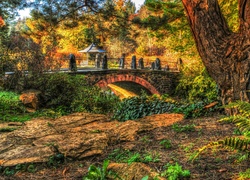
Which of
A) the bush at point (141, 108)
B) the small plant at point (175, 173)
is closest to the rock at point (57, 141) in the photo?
the small plant at point (175, 173)

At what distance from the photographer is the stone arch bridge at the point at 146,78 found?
16.2 metres

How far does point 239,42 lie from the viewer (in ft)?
14.8

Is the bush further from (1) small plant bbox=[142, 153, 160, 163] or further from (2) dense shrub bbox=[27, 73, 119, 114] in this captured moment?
(1) small plant bbox=[142, 153, 160, 163]

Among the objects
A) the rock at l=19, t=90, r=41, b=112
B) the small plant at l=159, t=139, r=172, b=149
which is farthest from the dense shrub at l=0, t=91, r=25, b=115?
the small plant at l=159, t=139, r=172, b=149

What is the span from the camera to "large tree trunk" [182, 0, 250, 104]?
451cm

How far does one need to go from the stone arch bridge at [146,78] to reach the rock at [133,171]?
1304cm

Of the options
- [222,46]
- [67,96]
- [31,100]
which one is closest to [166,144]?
[222,46]

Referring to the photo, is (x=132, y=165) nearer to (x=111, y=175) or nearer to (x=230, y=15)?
(x=111, y=175)

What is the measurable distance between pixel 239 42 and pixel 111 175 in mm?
3407

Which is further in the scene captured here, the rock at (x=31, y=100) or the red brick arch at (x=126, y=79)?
the red brick arch at (x=126, y=79)

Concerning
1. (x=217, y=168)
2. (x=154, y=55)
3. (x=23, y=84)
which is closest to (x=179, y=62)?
(x=23, y=84)

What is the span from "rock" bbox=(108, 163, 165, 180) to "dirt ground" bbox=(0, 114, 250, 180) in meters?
0.13

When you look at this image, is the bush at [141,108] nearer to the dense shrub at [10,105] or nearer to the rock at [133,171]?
the dense shrub at [10,105]

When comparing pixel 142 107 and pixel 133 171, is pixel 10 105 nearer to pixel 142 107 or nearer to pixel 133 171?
pixel 142 107
